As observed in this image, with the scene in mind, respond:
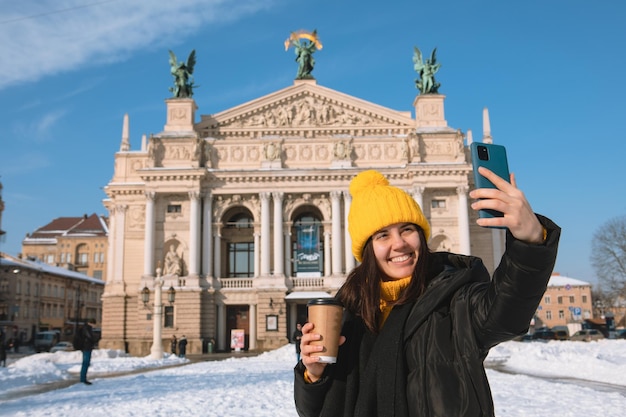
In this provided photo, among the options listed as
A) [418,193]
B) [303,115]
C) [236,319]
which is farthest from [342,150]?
[236,319]

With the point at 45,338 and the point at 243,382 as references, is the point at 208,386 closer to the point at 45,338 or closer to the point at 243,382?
the point at 243,382

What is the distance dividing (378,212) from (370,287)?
420 millimetres

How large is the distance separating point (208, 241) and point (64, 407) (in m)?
37.0

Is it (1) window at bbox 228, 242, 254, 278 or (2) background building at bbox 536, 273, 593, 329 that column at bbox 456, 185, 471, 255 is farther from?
(2) background building at bbox 536, 273, 593, 329

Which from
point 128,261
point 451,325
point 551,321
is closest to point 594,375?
point 451,325

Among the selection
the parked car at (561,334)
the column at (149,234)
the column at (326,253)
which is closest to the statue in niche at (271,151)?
the column at (326,253)

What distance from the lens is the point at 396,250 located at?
3.38m

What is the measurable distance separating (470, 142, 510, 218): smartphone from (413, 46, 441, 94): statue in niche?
170 feet

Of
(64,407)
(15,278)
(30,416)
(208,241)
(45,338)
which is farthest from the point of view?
(15,278)

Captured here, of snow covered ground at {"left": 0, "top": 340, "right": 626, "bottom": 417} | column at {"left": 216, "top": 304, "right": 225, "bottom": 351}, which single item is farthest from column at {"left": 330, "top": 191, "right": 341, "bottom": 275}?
snow covered ground at {"left": 0, "top": 340, "right": 626, "bottom": 417}

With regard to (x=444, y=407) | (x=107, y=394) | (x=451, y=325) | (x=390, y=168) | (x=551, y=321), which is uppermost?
(x=390, y=168)

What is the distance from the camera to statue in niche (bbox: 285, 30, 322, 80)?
180 ft

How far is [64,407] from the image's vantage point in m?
12.4

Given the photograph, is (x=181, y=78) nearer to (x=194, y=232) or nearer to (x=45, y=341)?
(x=194, y=232)
